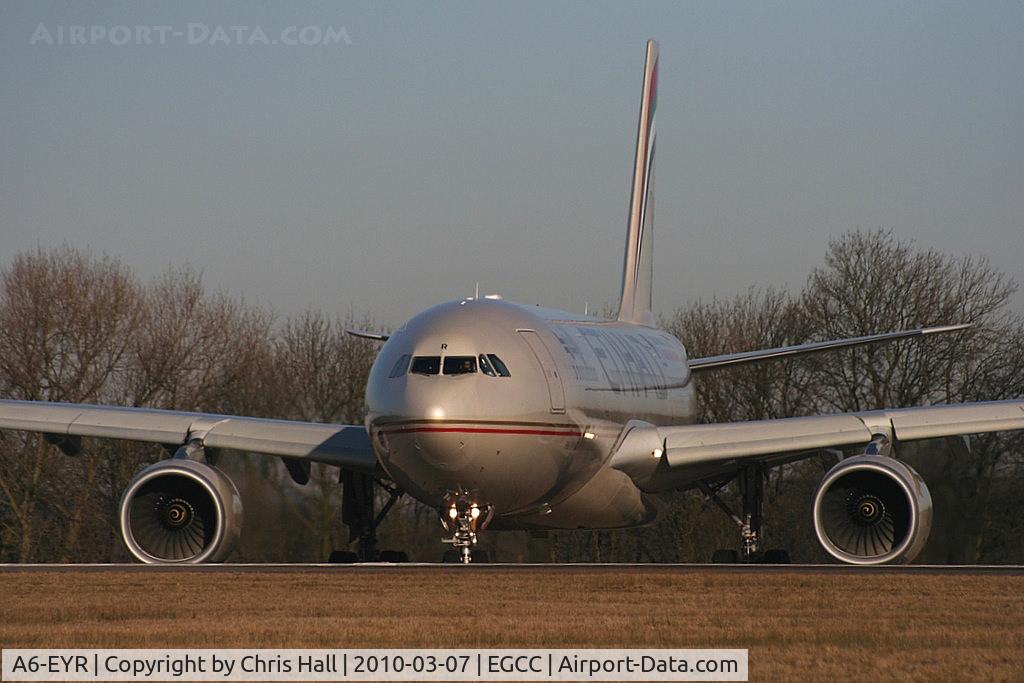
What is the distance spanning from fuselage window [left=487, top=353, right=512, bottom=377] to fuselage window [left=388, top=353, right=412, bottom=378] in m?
0.97

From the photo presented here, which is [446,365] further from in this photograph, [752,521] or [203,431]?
[752,521]

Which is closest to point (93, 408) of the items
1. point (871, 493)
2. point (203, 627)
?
point (871, 493)

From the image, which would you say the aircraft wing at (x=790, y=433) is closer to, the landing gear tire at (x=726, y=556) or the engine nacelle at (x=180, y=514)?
the landing gear tire at (x=726, y=556)

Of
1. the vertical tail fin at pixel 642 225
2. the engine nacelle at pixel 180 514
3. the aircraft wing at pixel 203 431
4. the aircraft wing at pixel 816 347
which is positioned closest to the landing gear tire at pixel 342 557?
the aircraft wing at pixel 203 431

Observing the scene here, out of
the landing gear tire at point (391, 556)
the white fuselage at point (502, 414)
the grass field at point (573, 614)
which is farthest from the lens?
the landing gear tire at point (391, 556)

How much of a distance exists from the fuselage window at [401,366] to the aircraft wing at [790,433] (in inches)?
181

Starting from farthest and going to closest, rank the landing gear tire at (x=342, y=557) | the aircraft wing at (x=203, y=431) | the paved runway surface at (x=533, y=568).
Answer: the landing gear tire at (x=342, y=557)
the aircraft wing at (x=203, y=431)
the paved runway surface at (x=533, y=568)

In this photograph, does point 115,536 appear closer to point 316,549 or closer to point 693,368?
point 316,549

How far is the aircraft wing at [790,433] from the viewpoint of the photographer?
24328mm

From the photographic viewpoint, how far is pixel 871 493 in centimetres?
2347

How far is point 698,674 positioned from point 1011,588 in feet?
25.8

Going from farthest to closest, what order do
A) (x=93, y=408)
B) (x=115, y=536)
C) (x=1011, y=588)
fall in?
(x=115, y=536), (x=93, y=408), (x=1011, y=588)

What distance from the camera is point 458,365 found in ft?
71.1

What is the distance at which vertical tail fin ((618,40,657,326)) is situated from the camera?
36156 mm
